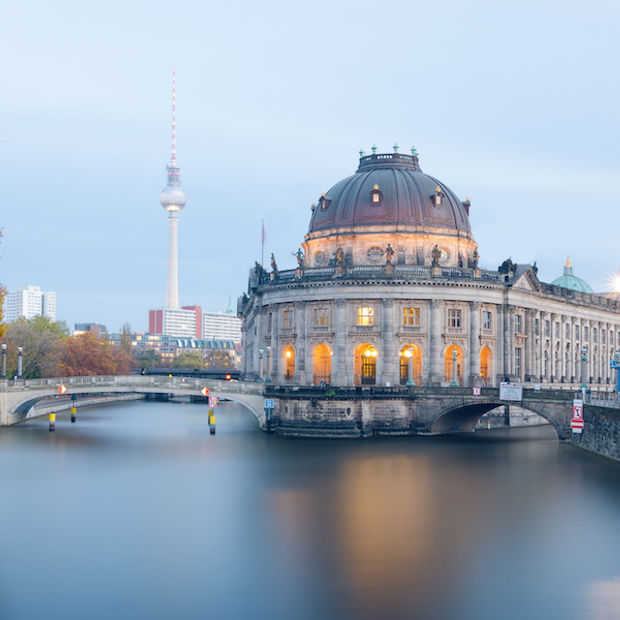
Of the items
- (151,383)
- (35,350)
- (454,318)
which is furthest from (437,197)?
(35,350)

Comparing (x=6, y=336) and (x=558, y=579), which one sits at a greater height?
(x=6, y=336)

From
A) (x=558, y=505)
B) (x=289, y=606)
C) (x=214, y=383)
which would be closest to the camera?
(x=289, y=606)

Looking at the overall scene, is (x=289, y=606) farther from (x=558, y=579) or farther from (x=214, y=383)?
(x=214, y=383)

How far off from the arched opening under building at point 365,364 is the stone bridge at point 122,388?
13482 millimetres

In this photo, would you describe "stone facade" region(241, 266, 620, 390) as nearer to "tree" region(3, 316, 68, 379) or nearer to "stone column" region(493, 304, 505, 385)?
"stone column" region(493, 304, 505, 385)

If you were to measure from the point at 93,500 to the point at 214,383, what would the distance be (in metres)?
Result: 39.5

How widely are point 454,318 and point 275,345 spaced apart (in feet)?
69.7

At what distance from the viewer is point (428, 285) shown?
100 metres

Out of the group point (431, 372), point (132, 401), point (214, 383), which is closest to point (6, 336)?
point (132, 401)

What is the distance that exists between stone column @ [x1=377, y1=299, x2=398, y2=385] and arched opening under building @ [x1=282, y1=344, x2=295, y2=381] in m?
12.5

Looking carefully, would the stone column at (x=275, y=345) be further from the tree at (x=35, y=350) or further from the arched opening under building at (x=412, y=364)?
the tree at (x=35, y=350)

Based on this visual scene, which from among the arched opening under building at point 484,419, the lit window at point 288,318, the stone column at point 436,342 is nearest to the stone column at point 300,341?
the lit window at point 288,318

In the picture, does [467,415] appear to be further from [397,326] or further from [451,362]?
[397,326]

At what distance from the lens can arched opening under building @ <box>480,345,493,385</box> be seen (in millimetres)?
107438
